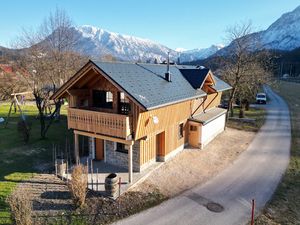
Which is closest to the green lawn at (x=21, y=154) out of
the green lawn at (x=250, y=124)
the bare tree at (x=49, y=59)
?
the bare tree at (x=49, y=59)

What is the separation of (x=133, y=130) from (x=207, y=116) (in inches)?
437

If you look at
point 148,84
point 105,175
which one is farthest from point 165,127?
point 105,175

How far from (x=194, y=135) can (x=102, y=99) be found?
28.5 ft

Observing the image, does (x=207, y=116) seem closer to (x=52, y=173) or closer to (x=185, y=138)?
(x=185, y=138)

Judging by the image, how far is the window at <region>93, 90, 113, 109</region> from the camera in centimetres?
1772

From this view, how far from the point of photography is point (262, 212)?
12641mm

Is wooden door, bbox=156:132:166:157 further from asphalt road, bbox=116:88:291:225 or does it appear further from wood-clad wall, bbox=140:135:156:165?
asphalt road, bbox=116:88:291:225

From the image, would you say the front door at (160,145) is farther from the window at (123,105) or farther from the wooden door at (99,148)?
the wooden door at (99,148)

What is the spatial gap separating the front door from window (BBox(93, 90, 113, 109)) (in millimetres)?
4023

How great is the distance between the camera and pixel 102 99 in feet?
58.5

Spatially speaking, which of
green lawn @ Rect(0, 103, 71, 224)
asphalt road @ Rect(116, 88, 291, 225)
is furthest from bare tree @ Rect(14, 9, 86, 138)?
asphalt road @ Rect(116, 88, 291, 225)

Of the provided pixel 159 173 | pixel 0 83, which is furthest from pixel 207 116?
pixel 0 83

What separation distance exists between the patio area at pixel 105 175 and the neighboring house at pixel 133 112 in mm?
451

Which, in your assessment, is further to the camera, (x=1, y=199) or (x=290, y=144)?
(x=290, y=144)
